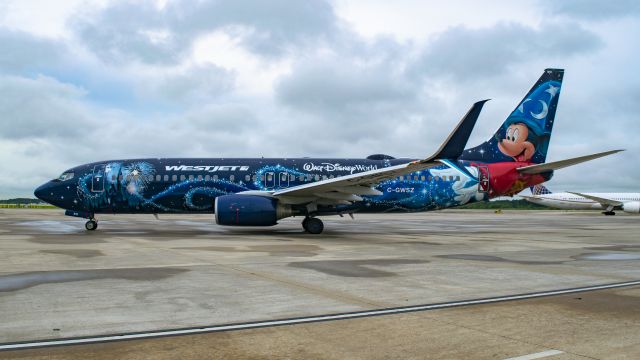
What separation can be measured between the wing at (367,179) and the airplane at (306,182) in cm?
7

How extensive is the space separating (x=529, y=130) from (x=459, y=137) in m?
8.87

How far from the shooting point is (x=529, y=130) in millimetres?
23938

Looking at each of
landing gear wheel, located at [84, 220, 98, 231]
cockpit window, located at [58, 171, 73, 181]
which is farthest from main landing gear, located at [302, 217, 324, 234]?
cockpit window, located at [58, 171, 73, 181]

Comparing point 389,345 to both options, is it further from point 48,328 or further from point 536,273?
point 536,273

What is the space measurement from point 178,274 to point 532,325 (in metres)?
6.01

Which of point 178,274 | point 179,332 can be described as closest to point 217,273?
point 178,274

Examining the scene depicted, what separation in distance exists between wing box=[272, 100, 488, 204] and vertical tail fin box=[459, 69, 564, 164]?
22.6 ft

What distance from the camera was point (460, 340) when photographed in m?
5.03

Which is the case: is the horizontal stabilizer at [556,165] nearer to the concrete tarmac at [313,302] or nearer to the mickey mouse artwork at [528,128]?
the mickey mouse artwork at [528,128]

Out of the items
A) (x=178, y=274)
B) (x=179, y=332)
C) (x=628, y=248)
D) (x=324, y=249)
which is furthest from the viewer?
(x=628, y=248)

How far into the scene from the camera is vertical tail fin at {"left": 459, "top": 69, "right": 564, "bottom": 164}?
23828mm

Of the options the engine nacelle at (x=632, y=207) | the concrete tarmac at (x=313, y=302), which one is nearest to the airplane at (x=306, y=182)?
the concrete tarmac at (x=313, y=302)

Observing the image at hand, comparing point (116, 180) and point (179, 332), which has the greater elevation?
point (116, 180)

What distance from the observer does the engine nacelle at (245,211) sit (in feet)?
62.0
